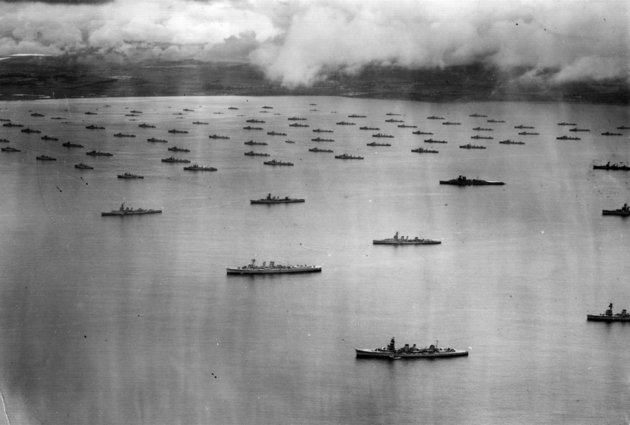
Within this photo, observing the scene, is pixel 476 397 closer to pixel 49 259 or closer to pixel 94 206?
pixel 49 259

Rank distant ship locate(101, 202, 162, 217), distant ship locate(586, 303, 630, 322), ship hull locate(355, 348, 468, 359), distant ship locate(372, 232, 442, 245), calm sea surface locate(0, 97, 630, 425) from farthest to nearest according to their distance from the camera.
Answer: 1. distant ship locate(101, 202, 162, 217)
2. distant ship locate(372, 232, 442, 245)
3. distant ship locate(586, 303, 630, 322)
4. ship hull locate(355, 348, 468, 359)
5. calm sea surface locate(0, 97, 630, 425)

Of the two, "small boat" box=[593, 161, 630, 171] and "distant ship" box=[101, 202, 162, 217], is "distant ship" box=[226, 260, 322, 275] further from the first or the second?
"small boat" box=[593, 161, 630, 171]

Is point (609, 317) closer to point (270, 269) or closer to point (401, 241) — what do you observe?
point (401, 241)

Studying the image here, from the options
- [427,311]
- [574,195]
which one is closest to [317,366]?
[427,311]

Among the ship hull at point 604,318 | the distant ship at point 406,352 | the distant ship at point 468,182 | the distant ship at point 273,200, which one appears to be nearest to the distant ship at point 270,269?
the distant ship at point 406,352

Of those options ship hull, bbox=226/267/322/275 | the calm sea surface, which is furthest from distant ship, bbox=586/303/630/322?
ship hull, bbox=226/267/322/275

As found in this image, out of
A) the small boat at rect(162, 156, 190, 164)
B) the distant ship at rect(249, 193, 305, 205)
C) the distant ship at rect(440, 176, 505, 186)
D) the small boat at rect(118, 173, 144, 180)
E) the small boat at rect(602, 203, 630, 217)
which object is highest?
the small boat at rect(162, 156, 190, 164)
